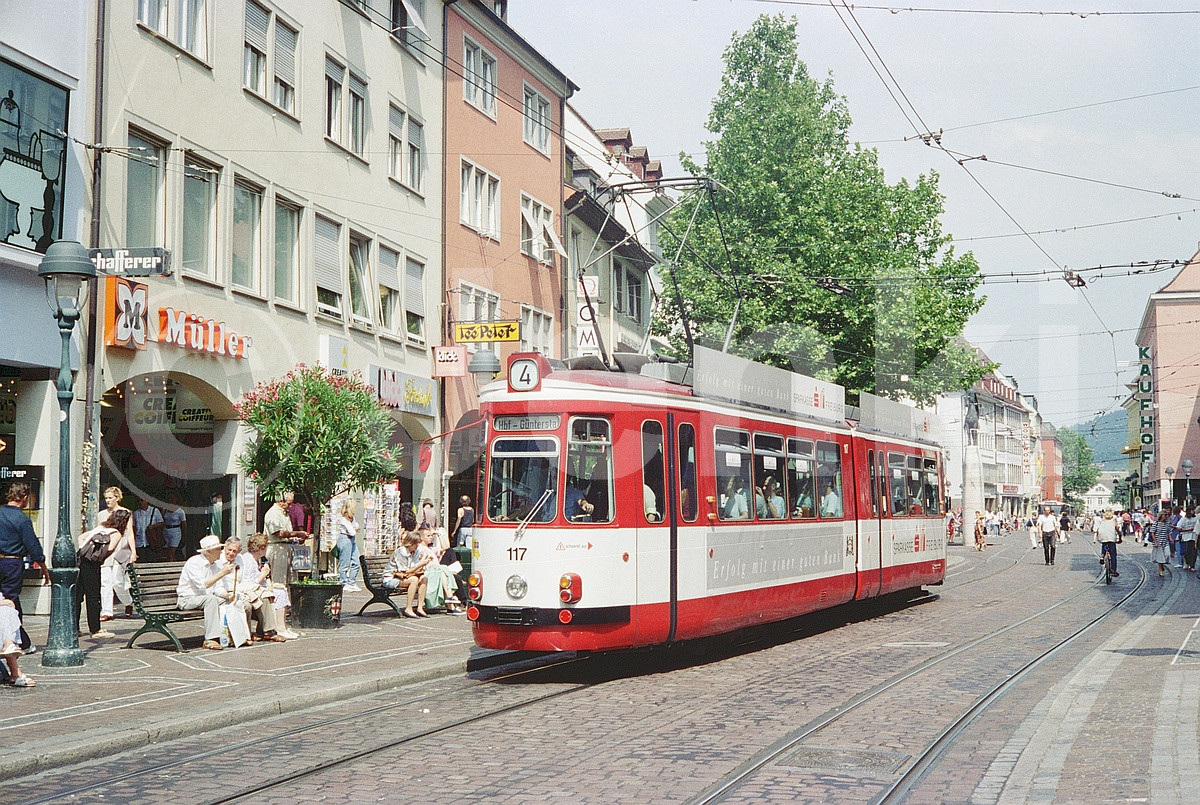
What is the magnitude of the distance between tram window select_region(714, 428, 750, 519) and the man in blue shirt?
257 inches

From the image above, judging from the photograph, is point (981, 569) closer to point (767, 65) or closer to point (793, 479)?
point (767, 65)

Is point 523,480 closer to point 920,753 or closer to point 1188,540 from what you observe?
point 920,753

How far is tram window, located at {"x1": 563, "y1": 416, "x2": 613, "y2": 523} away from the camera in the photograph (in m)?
12.2

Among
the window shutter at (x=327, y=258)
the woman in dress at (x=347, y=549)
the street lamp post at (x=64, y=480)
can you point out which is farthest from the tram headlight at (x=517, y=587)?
the window shutter at (x=327, y=258)

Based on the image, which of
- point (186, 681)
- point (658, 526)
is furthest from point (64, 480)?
point (658, 526)

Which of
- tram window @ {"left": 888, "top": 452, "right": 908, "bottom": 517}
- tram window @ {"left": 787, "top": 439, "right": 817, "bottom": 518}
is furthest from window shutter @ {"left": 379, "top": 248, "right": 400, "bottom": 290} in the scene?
tram window @ {"left": 787, "top": 439, "right": 817, "bottom": 518}

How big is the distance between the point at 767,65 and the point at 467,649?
104 feet

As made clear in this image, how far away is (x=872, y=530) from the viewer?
61.9 feet

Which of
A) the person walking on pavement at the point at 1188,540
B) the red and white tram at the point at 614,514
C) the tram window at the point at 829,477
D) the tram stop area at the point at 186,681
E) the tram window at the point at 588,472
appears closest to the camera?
the tram stop area at the point at 186,681

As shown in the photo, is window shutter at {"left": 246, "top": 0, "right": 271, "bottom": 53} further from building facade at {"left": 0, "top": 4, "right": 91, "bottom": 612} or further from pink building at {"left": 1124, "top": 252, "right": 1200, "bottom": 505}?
pink building at {"left": 1124, "top": 252, "right": 1200, "bottom": 505}

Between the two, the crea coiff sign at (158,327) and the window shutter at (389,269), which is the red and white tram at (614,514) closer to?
the crea coiff sign at (158,327)

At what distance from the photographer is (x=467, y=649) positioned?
1452cm

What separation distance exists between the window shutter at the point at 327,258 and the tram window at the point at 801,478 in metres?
11.3

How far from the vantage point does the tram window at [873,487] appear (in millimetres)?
18906
